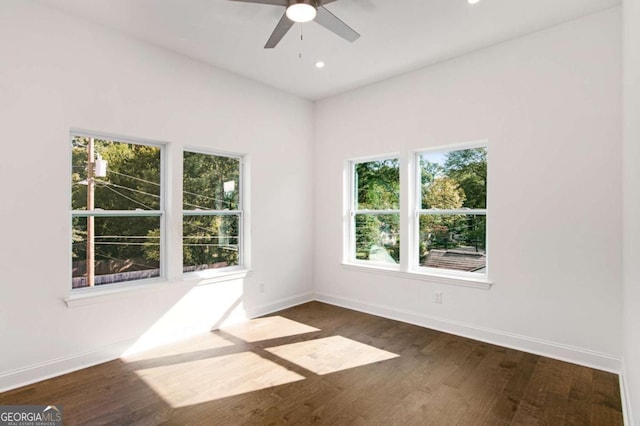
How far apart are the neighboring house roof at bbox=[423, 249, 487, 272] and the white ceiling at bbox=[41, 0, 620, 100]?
7.26 ft

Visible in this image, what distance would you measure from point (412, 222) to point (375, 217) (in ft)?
2.00

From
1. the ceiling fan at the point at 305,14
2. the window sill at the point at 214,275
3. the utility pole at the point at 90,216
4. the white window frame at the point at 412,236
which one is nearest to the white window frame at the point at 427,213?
the white window frame at the point at 412,236

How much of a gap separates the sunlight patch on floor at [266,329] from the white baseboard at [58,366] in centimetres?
108

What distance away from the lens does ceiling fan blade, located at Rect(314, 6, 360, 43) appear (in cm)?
246

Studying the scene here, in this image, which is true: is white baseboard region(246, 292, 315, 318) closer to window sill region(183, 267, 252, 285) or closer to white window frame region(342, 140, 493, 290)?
window sill region(183, 267, 252, 285)

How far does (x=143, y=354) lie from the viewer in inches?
126

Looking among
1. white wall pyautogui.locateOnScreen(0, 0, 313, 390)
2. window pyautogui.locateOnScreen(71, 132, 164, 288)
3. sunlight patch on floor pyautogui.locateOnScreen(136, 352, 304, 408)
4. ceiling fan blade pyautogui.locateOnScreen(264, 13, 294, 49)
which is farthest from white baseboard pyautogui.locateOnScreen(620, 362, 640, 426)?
window pyautogui.locateOnScreen(71, 132, 164, 288)

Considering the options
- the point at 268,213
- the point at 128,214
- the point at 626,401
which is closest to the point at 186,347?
the point at 128,214

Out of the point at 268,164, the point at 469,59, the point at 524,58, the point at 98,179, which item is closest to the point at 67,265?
the point at 98,179

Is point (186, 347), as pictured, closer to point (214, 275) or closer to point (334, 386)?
point (214, 275)

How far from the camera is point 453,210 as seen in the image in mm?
3865

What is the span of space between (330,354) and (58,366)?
2331mm

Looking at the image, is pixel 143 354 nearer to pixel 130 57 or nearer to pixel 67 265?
pixel 67 265

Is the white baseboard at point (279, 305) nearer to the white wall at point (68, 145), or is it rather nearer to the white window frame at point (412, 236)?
the white wall at point (68, 145)
